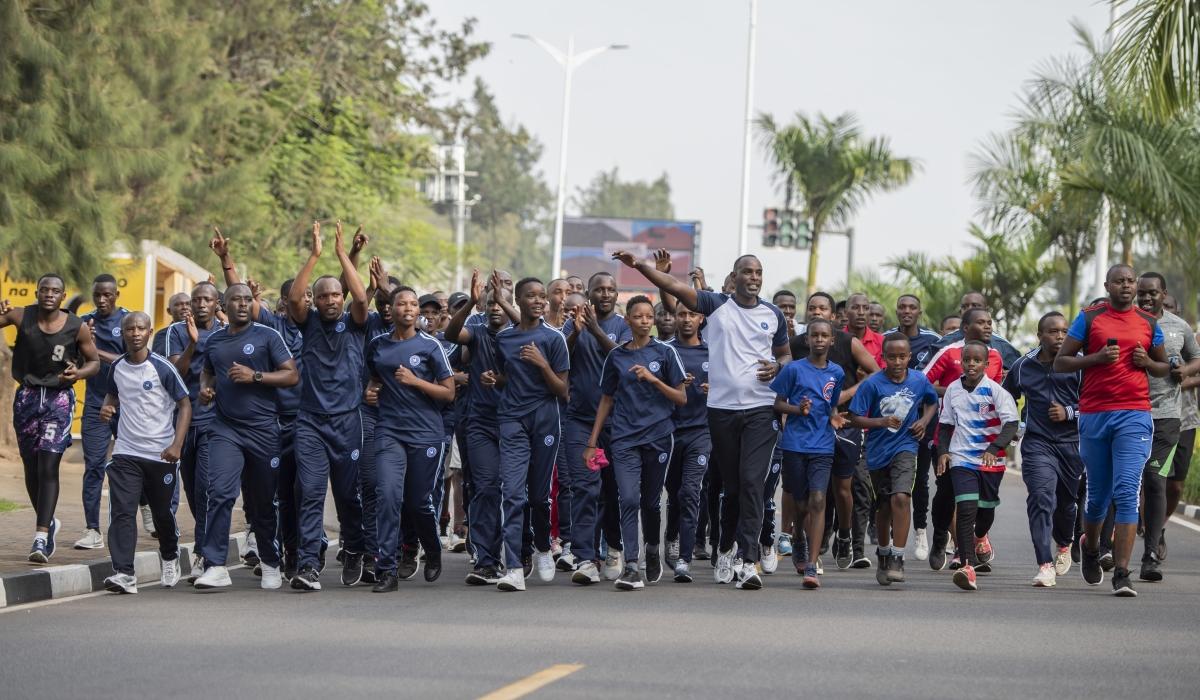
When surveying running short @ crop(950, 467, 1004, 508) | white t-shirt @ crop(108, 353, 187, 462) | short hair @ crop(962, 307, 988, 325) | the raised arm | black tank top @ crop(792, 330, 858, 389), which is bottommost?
running short @ crop(950, 467, 1004, 508)

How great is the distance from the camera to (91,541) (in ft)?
44.2

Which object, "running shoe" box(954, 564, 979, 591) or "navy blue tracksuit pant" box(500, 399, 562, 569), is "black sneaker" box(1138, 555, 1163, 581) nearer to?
"running shoe" box(954, 564, 979, 591)

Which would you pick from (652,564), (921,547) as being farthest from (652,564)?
(921,547)

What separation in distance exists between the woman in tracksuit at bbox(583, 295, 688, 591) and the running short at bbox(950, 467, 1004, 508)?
6.35ft

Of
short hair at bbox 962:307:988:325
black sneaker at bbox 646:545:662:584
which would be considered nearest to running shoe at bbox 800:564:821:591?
black sneaker at bbox 646:545:662:584

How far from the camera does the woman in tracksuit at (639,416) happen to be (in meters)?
12.1

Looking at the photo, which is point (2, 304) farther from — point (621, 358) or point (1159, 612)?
point (1159, 612)

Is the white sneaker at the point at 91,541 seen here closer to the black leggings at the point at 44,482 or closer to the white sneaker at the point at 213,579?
the black leggings at the point at 44,482

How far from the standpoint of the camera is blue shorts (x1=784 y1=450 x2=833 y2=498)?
12.2 m

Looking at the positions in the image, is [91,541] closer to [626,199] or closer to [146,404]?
[146,404]

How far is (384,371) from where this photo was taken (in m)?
11.7

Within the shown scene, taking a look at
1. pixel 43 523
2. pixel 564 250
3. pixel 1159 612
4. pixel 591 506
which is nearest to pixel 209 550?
pixel 43 523

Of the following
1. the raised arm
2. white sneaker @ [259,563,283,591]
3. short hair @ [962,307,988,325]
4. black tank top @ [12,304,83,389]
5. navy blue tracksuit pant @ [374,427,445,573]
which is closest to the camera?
the raised arm

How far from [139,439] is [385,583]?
69.2 inches
